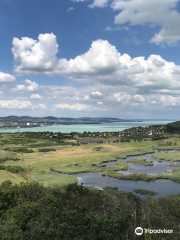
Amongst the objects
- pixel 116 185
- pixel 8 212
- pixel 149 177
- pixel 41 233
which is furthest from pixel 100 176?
pixel 41 233

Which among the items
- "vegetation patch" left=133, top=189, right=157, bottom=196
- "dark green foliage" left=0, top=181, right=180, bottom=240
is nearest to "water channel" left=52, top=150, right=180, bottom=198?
"vegetation patch" left=133, top=189, right=157, bottom=196

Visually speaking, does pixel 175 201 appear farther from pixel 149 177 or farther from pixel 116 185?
pixel 149 177

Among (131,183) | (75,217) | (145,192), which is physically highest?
(75,217)
